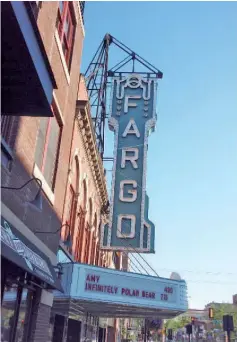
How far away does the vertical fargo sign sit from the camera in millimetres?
19672

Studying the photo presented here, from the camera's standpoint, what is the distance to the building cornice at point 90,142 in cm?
1530

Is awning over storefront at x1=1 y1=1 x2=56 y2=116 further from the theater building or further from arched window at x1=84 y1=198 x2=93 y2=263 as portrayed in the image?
arched window at x1=84 y1=198 x2=93 y2=263

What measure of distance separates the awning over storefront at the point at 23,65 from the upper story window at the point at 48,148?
3.18 meters

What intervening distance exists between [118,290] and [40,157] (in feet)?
17.9

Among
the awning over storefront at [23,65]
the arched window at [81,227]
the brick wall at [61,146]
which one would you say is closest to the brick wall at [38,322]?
the brick wall at [61,146]

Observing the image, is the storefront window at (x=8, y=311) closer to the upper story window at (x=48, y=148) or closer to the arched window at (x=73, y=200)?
the upper story window at (x=48, y=148)

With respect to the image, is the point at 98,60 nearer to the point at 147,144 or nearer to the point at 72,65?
the point at 147,144

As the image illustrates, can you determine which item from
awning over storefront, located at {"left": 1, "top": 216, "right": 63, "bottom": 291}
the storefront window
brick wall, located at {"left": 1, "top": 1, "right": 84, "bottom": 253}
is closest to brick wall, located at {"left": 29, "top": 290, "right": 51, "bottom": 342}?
awning over storefront, located at {"left": 1, "top": 216, "right": 63, "bottom": 291}

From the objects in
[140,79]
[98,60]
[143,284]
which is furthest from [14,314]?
[98,60]

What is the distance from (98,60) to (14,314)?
63.9ft

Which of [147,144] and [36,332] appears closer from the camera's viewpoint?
[36,332]

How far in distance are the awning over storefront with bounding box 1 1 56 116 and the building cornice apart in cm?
788

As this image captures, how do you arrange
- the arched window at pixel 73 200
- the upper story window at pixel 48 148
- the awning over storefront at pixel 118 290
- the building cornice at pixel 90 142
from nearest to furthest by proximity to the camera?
1. the upper story window at pixel 48 148
2. the awning over storefront at pixel 118 290
3. the arched window at pixel 73 200
4. the building cornice at pixel 90 142

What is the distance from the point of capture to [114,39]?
27297 millimetres
